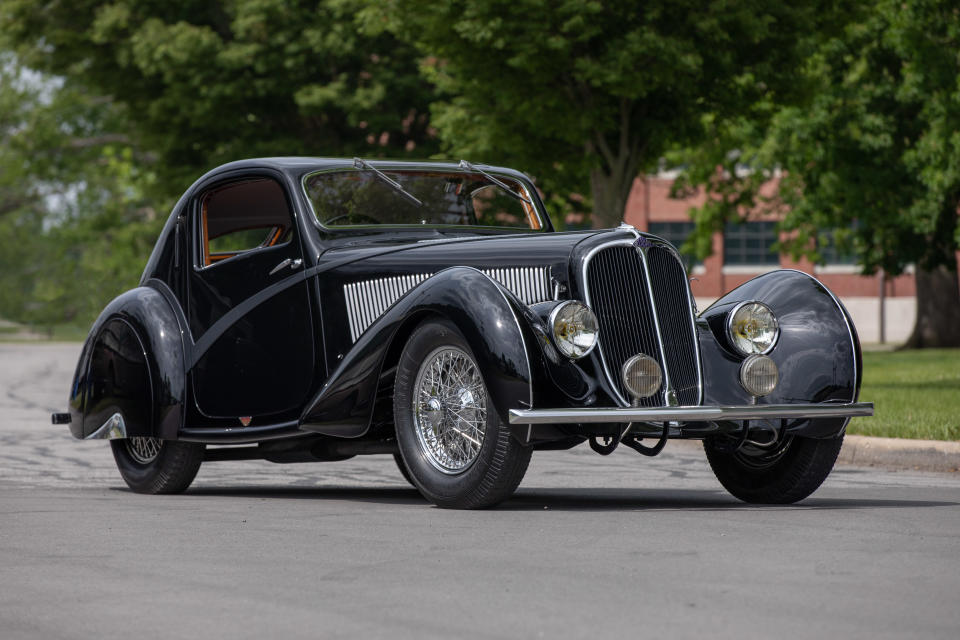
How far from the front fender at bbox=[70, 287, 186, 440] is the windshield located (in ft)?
4.10

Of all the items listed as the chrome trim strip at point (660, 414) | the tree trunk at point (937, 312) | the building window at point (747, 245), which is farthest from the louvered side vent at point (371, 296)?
the building window at point (747, 245)

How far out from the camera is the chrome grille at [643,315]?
711cm

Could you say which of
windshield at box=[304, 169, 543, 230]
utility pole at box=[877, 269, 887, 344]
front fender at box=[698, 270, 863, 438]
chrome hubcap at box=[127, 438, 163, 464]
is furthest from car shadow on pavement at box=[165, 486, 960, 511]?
utility pole at box=[877, 269, 887, 344]

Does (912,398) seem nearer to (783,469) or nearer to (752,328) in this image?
(783,469)

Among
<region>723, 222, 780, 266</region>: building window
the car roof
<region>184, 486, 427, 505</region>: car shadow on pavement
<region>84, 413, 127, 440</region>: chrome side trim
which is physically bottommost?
<region>723, 222, 780, 266</region>: building window

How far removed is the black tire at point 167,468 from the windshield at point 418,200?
1616 mm

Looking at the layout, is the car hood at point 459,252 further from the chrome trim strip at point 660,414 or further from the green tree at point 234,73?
the green tree at point 234,73

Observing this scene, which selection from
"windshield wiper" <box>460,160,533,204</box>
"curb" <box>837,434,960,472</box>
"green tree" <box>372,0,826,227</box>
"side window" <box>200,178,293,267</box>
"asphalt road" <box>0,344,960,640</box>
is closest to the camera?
"asphalt road" <box>0,344,960,640</box>

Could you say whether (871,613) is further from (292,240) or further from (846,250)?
(846,250)

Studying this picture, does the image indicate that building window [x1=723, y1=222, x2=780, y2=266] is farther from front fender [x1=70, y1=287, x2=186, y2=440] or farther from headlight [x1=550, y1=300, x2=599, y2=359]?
headlight [x1=550, y1=300, x2=599, y2=359]

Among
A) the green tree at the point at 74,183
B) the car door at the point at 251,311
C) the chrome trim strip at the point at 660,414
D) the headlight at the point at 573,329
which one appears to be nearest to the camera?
the chrome trim strip at the point at 660,414

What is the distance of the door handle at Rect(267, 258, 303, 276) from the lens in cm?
833

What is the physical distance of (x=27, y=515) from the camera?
736 centimetres

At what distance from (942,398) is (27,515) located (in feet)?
36.4
